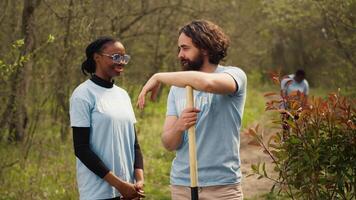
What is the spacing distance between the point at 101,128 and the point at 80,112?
0.17 m

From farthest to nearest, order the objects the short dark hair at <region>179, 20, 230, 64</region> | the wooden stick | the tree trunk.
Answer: the tree trunk → the short dark hair at <region>179, 20, 230, 64</region> → the wooden stick

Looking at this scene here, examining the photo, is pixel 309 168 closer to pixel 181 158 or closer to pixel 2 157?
pixel 181 158

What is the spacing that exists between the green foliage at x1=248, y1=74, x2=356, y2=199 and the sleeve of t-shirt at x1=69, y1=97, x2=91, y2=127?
123cm

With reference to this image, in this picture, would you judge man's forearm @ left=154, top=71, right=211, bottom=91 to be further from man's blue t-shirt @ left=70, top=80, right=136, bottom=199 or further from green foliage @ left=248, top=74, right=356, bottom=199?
green foliage @ left=248, top=74, right=356, bottom=199

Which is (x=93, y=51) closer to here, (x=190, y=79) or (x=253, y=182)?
(x=190, y=79)

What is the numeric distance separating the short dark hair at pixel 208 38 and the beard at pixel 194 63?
53 mm

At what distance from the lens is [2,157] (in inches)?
350

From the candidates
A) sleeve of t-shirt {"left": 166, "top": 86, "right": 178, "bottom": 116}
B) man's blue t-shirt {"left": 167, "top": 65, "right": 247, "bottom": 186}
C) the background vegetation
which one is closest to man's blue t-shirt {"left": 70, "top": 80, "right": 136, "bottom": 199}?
sleeve of t-shirt {"left": 166, "top": 86, "right": 178, "bottom": 116}

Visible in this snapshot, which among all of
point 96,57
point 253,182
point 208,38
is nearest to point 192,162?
point 208,38

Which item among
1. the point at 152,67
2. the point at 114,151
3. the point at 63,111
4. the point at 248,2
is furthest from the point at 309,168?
the point at 248,2

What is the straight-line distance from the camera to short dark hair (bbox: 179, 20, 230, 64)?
359 centimetres

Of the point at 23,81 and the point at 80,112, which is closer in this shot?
the point at 80,112

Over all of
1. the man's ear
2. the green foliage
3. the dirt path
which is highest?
the man's ear

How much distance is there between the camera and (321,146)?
13.4 ft
